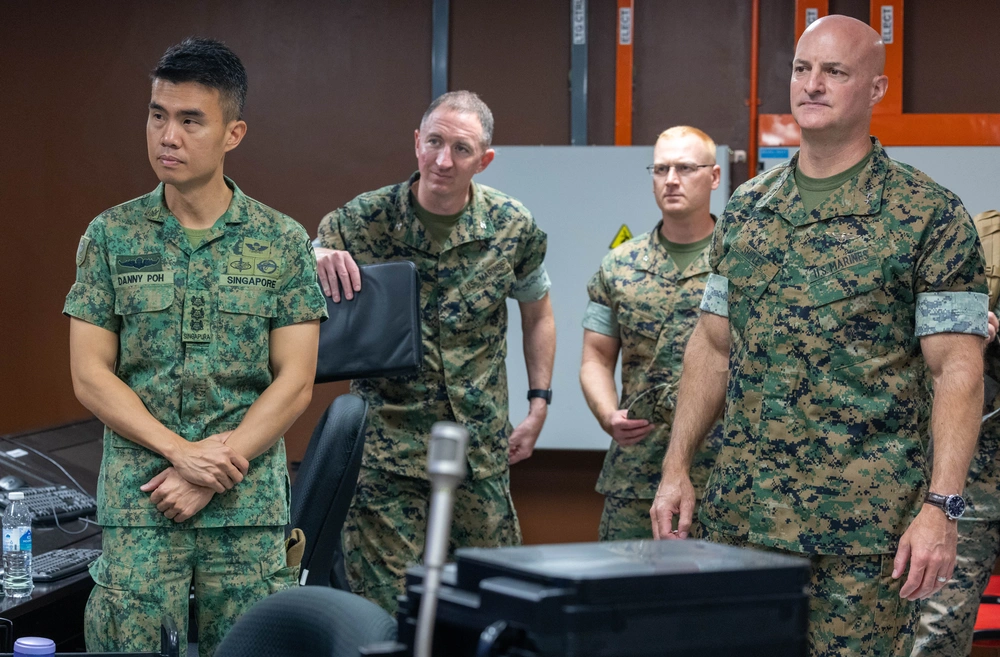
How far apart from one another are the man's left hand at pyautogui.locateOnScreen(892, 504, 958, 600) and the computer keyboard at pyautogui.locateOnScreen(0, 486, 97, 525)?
2287 millimetres

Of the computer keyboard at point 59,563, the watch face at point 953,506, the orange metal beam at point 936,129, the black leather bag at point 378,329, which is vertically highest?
the orange metal beam at point 936,129

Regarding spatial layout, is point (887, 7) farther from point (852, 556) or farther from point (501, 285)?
point (852, 556)

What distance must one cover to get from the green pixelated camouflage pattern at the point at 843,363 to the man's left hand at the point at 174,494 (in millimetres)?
1026

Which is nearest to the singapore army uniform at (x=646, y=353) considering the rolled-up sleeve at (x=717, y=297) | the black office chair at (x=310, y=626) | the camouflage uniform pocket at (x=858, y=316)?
the rolled-up sleeve at (x=717, y=297)

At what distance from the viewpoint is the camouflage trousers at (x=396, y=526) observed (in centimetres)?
309

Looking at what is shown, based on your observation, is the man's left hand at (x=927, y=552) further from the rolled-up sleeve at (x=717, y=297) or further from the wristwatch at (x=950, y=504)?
the rolled-up sleeve at (x=717, y=297)

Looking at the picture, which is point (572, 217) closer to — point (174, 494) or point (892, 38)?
point (892, 38)

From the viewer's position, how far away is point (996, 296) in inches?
125

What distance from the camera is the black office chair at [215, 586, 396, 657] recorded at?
3.25 ft

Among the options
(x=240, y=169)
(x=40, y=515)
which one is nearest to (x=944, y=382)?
(x=40, y=515)

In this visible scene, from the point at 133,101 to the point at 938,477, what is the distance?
3894 millimetres

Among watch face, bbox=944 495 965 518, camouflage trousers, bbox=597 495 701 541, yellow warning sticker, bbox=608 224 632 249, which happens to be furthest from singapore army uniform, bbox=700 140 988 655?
yellow warning sticker, bbox=608 224 632 249

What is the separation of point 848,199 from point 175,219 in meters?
1.32

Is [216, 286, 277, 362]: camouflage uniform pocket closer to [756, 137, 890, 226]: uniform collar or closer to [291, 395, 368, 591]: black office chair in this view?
[291, 395, 368, 591]: black office chair
